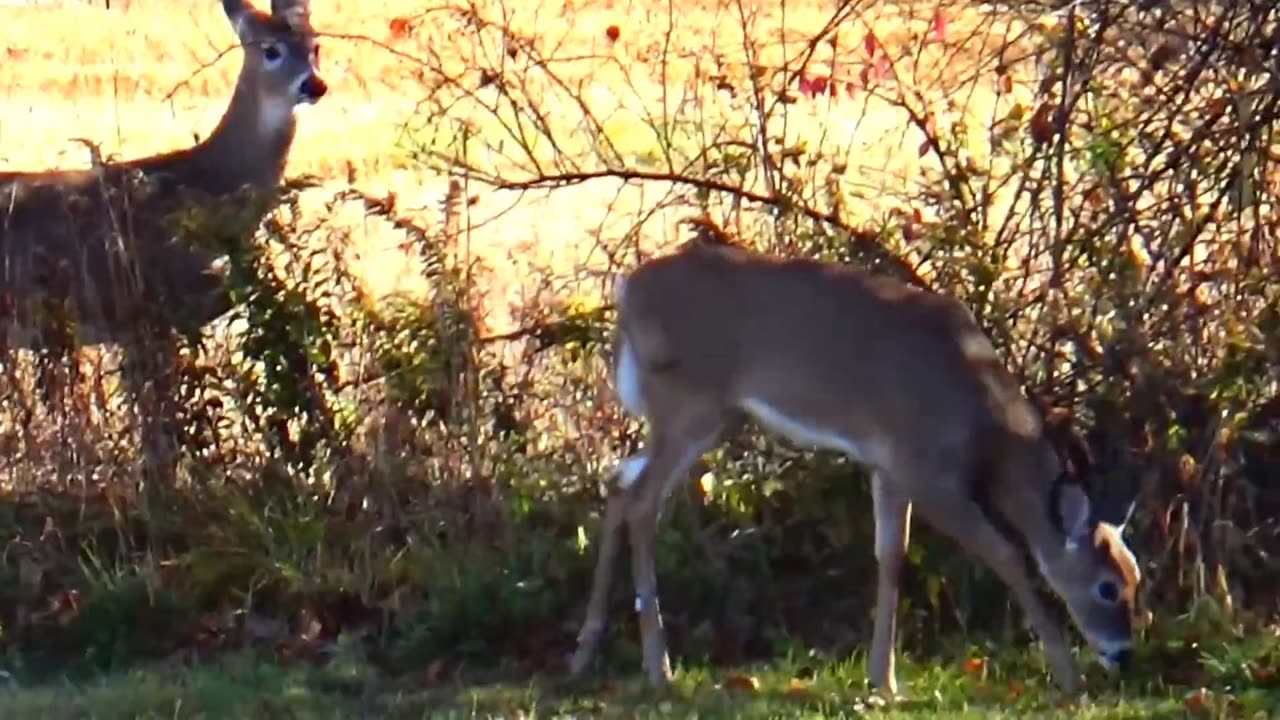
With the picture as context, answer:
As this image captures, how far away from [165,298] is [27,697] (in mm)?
2039

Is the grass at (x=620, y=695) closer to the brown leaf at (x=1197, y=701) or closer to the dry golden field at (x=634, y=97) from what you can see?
the brown leaf at (x=1197, y=701)

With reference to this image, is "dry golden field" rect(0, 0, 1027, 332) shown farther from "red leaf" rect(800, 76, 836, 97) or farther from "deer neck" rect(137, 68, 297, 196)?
"deer neck" rect(137, 68, 297, 196)

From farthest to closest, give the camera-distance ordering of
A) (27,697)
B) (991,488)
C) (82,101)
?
1. (82,101)
2. (991,488)
3. (27,697)

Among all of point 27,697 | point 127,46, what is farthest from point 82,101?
point 27,697

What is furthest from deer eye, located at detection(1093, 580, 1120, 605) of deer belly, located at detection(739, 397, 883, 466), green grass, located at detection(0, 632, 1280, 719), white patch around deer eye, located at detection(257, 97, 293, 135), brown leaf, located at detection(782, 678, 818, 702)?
white patch around deer eye, located at detection(257, 97, 293, 135)

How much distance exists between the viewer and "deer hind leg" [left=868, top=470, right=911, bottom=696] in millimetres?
7199

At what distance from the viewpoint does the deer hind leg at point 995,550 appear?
720 cm

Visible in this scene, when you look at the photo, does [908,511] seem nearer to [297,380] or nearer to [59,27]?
[297,380]

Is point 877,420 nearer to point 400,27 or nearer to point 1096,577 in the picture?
point 1096,577

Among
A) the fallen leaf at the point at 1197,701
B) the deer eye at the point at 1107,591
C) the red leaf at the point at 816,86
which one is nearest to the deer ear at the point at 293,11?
the red leaf at the point at 816,86

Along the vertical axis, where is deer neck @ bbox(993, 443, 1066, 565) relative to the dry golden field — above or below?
below

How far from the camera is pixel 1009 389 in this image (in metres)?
7.55

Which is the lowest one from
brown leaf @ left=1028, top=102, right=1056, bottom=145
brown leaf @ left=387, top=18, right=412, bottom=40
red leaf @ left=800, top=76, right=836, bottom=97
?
brown leaf @ left=1028, top=102, right=1056, bottom=145

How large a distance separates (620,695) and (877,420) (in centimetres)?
124
